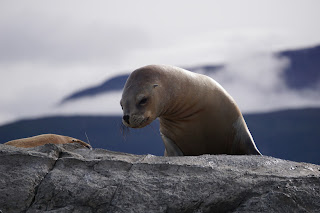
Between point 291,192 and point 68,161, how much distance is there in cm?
181

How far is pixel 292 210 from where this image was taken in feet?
10.6

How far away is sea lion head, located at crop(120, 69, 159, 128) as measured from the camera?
523 cm

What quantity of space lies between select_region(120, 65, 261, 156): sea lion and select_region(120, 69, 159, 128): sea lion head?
0.01 meters

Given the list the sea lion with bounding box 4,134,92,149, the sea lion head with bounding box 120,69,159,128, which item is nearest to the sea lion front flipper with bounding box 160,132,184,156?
the sea lion head with bounding box 120,69,159,128

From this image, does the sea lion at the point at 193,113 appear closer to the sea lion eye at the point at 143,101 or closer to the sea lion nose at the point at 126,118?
the sea lion eye at the point at 143,101

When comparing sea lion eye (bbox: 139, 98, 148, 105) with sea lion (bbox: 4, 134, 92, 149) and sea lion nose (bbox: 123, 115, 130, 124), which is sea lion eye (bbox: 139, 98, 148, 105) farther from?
sea lion (bbox: 4, 134, 92, 149)

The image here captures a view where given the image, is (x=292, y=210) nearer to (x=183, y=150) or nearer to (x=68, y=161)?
(x=68, y=161)

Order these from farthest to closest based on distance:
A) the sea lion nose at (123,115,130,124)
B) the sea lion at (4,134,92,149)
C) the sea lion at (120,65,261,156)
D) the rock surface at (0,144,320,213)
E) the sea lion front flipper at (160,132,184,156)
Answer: the sea lion at (4,134,92,149)
the sea lion front flipper at (160,132,184,156)
the sea lion at (120,65,261,156)
the sea lion nose at (123,115,130,124)
the rock surface at (0,144,320,213)

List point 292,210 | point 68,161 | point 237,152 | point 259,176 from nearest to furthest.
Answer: point 292,210
point 259,176
point 68,161
point 237,152

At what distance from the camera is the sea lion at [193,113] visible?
18.1 ft

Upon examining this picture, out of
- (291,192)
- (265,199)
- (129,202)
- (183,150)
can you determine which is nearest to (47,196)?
(129,202)

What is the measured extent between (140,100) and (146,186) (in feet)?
6.48

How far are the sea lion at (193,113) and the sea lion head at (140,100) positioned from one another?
0.01 m

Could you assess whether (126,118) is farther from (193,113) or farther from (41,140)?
(41,140)
